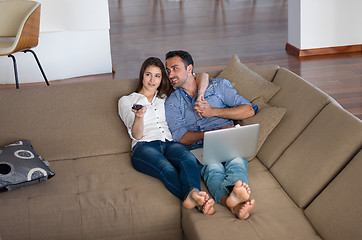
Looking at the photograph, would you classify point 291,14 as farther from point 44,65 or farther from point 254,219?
point 254,219

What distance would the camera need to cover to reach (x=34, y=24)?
474 cm

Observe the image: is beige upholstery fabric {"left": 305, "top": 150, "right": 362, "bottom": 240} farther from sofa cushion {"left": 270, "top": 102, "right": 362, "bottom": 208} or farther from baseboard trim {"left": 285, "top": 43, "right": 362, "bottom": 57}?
baseboard trim {"left": 285, "top": 43, "right": 362, "bottom": 57}

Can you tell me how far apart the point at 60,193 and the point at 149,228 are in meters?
0.51

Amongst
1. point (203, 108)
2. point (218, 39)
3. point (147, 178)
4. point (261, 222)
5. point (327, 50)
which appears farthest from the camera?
point (218, 39)

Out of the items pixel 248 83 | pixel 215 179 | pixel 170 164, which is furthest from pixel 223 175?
pixel 248 83

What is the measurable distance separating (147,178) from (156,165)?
0.29 feet

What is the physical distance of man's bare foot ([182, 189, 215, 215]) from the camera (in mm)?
2373

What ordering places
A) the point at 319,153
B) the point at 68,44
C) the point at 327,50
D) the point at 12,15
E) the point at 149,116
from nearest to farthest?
the point at 319,153 < the point at 149,116 < the point at 12,15 < the point at 68,44 < the point at 327,50

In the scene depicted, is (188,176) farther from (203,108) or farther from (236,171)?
(203,108)

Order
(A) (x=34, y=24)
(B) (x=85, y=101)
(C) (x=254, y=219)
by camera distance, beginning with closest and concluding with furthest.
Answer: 1. (C) (x=254, y=219)
2. (B) (x=85, y=101)
3. (A) (x=34, y=24)

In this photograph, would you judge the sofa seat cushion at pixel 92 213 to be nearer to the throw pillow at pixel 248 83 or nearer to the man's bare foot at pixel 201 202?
the man's bare foot at pixel 201 202

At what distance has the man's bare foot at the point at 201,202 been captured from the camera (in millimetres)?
2373

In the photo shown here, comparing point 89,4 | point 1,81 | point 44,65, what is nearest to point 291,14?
point 89,4

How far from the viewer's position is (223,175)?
2648 millimetres
